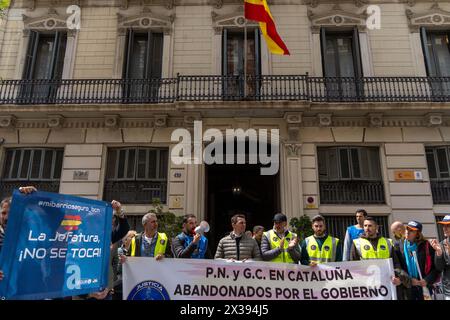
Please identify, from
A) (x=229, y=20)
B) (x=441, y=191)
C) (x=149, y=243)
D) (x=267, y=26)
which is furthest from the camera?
(x=229, y=20)

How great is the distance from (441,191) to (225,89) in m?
7.56

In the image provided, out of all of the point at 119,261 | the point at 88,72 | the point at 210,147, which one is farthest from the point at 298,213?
the point at 88,72

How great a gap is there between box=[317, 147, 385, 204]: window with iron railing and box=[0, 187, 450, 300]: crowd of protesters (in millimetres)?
5428

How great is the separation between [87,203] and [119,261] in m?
1.35

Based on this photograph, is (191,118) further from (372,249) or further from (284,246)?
(372,249)

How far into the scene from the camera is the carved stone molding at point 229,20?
13188 mm

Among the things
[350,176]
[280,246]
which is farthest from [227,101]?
[280,246]

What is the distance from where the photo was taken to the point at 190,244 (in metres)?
5.58

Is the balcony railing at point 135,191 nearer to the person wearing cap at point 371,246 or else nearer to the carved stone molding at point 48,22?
the carved stone molding at point 48,22

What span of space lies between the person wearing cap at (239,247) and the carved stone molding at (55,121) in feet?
27.6

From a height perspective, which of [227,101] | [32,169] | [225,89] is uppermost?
[225,89]

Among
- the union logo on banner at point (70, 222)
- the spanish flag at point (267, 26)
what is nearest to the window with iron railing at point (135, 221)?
the spanish flag at point (267, 26)

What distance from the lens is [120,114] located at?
38.7 ft
